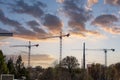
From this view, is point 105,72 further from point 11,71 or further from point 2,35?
point 2,35

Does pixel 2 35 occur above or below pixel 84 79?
above

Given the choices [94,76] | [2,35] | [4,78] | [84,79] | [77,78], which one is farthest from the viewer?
[94,76]

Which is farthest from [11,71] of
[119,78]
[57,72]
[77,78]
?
[119,78]

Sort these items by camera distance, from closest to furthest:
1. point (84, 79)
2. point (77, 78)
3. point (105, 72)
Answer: point (84, 79) → point (77, 78) → point (105, 72)

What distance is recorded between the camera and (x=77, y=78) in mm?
140500

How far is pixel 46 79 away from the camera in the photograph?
142750 mm

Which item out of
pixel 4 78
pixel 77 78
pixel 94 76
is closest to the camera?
pixel 4 78

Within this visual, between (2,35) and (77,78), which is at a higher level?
(2,35)

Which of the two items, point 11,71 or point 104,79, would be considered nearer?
point 11,71

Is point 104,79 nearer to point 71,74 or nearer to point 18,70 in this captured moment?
point 71,74

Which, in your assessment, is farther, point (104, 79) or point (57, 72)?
point (104, 79)

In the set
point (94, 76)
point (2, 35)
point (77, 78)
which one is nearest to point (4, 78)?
point (2, 35)

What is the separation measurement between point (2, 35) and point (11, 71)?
59.8 m

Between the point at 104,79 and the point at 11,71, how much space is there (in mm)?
44505
